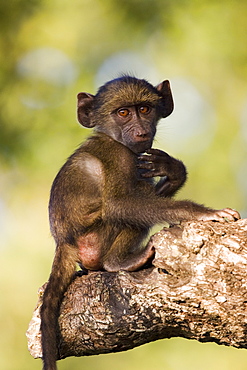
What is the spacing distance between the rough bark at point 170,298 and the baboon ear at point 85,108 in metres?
2.07

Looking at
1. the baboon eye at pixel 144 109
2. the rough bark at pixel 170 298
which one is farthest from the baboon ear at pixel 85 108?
the rough bark at pixel 170 298

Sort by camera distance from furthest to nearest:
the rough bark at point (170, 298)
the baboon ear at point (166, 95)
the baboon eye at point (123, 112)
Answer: the baboon ear at point (166, 95) < the baboon eye at point (123, 112) < the rough bark at point (170, 298)

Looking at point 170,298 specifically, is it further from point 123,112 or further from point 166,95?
point 166,95

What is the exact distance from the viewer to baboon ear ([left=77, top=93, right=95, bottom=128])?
7254mm

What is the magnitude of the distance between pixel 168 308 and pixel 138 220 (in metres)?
1.14

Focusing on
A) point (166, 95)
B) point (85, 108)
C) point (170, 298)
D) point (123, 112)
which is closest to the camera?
point (170, 298)

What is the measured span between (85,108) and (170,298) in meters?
2.83

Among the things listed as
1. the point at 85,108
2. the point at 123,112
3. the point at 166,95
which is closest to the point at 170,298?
the point at 123,112

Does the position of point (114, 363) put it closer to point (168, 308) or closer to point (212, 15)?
point (168, 308)

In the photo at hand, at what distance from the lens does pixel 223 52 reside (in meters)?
13.9

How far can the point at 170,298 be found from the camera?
17.7 feet

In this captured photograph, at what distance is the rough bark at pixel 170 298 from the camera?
5.19m

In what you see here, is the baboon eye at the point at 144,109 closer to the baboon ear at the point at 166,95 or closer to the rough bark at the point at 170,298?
the baboon ear at the point at 166,95

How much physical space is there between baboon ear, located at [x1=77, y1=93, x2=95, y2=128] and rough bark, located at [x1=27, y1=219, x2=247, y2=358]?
2.07 m
